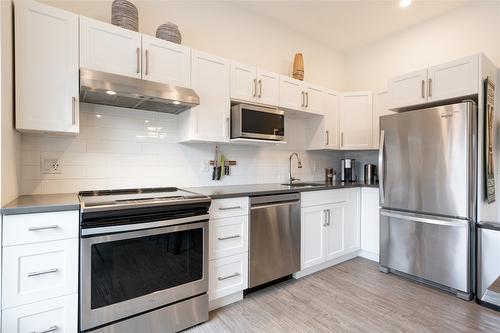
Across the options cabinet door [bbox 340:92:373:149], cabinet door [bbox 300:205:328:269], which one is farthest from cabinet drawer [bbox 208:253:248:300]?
cabinet door [bbox 340:92:373:149]

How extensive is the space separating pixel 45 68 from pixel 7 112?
1.27 feet

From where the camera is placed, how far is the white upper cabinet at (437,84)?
7.99 ft

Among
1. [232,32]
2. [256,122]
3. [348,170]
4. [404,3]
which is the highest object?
[404,3]

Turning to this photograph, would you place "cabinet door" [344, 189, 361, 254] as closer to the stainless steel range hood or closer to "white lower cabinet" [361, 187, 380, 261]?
"white lower cabinet" [361, 187, 380, 261]

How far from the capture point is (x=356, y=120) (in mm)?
3658

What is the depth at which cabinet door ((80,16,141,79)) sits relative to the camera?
183 centimetres

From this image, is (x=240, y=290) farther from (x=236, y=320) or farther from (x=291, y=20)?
(x=291, y=20)

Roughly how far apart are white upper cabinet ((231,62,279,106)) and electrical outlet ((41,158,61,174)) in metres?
1.59

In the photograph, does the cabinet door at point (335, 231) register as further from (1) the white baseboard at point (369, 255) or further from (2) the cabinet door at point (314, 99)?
(2) the cabinet door at point (314, 99)

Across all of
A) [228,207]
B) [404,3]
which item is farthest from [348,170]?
[228,207]

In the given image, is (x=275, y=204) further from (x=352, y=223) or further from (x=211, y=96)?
(x=352, y=223)

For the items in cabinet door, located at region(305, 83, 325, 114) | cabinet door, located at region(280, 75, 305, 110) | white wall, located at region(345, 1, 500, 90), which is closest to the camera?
white wall, located at region(345, 1, 500, 90)

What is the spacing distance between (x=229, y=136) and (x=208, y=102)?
385 millimetres

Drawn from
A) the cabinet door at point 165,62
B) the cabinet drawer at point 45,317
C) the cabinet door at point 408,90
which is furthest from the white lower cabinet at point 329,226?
the cabinet drawer at point 45,317
